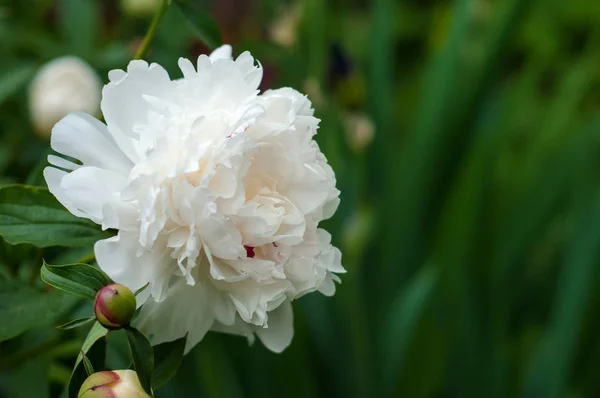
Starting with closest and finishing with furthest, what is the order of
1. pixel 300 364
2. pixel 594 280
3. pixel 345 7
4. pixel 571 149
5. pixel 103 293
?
pixel 103 293 → pixel 300 364 → pixel 594 280 → pixel 571 149 → pixel 345 7

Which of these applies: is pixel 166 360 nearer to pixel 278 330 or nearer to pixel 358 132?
pixel 278 330

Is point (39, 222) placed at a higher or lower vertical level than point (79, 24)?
higher

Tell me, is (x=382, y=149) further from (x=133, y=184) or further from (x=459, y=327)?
(x=133, y=184)

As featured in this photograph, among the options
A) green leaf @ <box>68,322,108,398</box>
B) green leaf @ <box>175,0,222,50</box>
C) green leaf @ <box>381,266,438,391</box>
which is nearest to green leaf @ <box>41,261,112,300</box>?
green leaf @ <box>68,322,108,398</box>

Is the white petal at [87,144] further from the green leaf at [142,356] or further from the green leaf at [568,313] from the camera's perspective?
the green leaf at [568,313]

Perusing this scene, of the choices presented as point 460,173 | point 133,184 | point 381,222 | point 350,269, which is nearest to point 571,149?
point 460,173

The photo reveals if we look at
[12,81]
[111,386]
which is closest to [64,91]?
[12,81]

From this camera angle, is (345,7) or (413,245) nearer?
(413,245)

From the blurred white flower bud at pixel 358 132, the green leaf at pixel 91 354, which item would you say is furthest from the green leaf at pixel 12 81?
the blurred white flower bud at pixel 358 132
